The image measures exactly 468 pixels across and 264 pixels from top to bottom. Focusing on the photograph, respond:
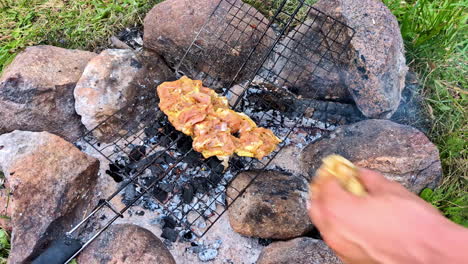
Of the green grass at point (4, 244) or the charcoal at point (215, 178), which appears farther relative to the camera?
the charcoal at point (215, 178)

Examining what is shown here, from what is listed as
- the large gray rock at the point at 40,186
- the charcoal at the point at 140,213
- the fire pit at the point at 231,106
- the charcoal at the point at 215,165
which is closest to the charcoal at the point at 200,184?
the fire pit at the point at 231,106

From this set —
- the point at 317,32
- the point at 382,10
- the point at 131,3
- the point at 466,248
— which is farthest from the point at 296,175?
the point at 131,3

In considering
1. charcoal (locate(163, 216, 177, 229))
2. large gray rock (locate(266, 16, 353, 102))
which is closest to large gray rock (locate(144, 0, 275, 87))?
large gray rock (locate(266, 16, 353, 102))

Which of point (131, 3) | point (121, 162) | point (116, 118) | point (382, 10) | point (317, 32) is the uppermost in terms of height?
point (382, 10)

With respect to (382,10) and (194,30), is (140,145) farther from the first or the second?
(382,10)

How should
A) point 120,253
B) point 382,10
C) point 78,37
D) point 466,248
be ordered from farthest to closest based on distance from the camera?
1. point 78,37
2. point 382,10
3. point 120,253
4. point 466,248

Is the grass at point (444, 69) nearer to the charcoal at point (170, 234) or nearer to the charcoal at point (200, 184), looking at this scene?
the charcoal at point (200, 184)
